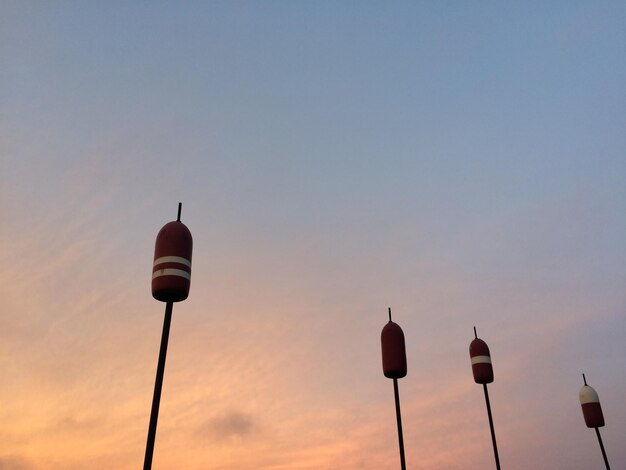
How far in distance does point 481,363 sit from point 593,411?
5.03m

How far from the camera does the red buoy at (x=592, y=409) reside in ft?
67.4

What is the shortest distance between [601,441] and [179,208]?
17.7 metres

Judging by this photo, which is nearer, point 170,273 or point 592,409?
point 170,273

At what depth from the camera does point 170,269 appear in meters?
10.5

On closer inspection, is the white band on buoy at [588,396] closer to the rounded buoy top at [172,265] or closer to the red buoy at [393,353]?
the red buoy at [393,353]

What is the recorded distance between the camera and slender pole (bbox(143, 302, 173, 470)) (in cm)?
919

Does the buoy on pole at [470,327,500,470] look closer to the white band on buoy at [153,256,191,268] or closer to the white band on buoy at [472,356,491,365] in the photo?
the white band on buoy at [472,356,491,365]

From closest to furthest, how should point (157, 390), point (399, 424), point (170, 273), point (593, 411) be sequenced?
point (157, 390) → point (170, 273) → point (399, 424) → point (593, 411)

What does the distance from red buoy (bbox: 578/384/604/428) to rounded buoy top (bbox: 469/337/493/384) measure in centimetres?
432

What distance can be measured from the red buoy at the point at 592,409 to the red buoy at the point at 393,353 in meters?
9.32

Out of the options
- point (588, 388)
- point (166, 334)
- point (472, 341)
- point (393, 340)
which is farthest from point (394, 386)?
point (588, 388)

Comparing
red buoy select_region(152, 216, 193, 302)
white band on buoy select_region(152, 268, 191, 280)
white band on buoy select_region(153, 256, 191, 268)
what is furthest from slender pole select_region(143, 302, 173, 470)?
white band on buoy select_region(153, 256, 191, 268)

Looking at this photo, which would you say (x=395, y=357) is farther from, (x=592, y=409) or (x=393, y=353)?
(x=592, y=409)

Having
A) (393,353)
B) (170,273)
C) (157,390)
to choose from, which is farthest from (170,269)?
(393,353)
